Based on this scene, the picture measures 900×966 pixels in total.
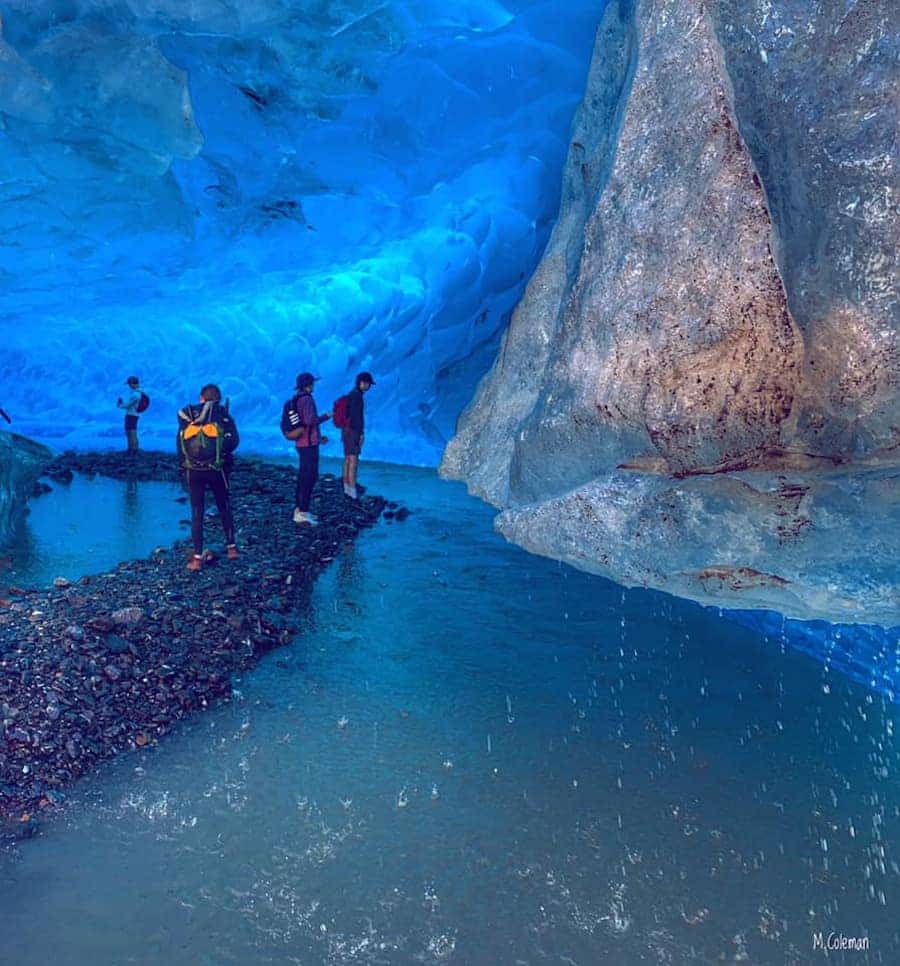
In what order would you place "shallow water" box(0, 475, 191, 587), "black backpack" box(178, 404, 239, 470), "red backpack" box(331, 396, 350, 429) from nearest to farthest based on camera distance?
1. "black backpack" box(178, 404, 239, 470)
2. "shallow water" box(0, 475, 191, 587)
3. "red backpack" box(331, 396, 350, 429)

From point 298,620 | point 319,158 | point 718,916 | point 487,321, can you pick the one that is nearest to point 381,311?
point 487,321

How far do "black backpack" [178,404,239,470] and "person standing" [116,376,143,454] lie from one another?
1009 cm

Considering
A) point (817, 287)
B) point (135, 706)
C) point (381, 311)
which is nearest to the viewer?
point (135, 706)

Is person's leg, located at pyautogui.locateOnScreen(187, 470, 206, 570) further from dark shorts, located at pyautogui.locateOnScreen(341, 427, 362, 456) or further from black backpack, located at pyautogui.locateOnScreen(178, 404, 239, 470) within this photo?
dark shorts, located at pyautogui.locateOnScreen(341, 427, 362, 456)

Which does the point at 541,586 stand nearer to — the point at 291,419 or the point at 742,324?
the point at 291,419

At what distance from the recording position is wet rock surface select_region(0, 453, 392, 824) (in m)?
4.41

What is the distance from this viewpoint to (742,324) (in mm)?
5828

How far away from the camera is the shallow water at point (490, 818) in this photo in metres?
3.24

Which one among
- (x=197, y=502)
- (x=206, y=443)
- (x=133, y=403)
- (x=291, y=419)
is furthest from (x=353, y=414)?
(x=133, y=403)

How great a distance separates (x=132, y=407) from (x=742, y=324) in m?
14.8

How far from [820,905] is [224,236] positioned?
56.2 ft

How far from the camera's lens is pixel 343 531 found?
10539 millimetres

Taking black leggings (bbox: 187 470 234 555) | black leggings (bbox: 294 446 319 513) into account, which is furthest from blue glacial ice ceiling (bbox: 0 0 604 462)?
black leggings (bbox: 187 470 234 555)

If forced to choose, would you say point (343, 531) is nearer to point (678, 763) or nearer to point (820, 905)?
point (678, 763)
